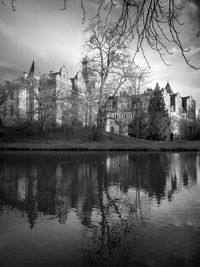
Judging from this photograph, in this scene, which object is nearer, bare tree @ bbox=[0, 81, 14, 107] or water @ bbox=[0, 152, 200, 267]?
water @ bbox=[0, 152, 200, 267]

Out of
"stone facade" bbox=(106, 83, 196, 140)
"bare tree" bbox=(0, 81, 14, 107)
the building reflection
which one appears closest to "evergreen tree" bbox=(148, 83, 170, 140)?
"stone facade" bbox=(106, 83, 196, 140)

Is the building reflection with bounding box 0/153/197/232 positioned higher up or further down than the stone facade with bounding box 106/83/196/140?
further down

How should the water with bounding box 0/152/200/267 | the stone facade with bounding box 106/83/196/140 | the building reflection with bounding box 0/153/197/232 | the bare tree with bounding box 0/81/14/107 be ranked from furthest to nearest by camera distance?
the stone facade with bounding box 106/83/196/140 → the bare tree with bounding box 0/81/14/107 → the building reflection with bounding box 0/153/197/232 → the water with bounding box 0/152/200/267

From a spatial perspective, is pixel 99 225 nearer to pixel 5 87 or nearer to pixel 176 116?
pixel 5 87

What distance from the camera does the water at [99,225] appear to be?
3.20 meters

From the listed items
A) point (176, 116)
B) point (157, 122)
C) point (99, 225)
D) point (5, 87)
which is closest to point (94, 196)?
point (99, 225)

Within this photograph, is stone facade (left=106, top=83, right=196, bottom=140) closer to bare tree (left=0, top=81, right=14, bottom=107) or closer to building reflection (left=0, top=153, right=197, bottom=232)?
bare tree (left=0, top=81, right=14, bottom=107)

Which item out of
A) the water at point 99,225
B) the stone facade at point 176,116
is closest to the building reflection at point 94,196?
the water at point 99,225

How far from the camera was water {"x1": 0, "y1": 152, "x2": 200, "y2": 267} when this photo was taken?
10.5 ft

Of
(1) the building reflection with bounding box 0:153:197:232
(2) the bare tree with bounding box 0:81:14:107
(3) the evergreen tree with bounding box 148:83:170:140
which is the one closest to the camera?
(1) the building reflection with bounding box 0:153:197:232

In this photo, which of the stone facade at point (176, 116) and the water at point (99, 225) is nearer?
the water at point (99, 225)

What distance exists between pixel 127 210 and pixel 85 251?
2.07 metres

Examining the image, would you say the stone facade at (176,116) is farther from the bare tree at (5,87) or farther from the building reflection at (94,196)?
the building reflection at (94,196)

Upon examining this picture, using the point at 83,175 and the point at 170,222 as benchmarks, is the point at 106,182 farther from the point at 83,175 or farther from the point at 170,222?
the point at 170,222
